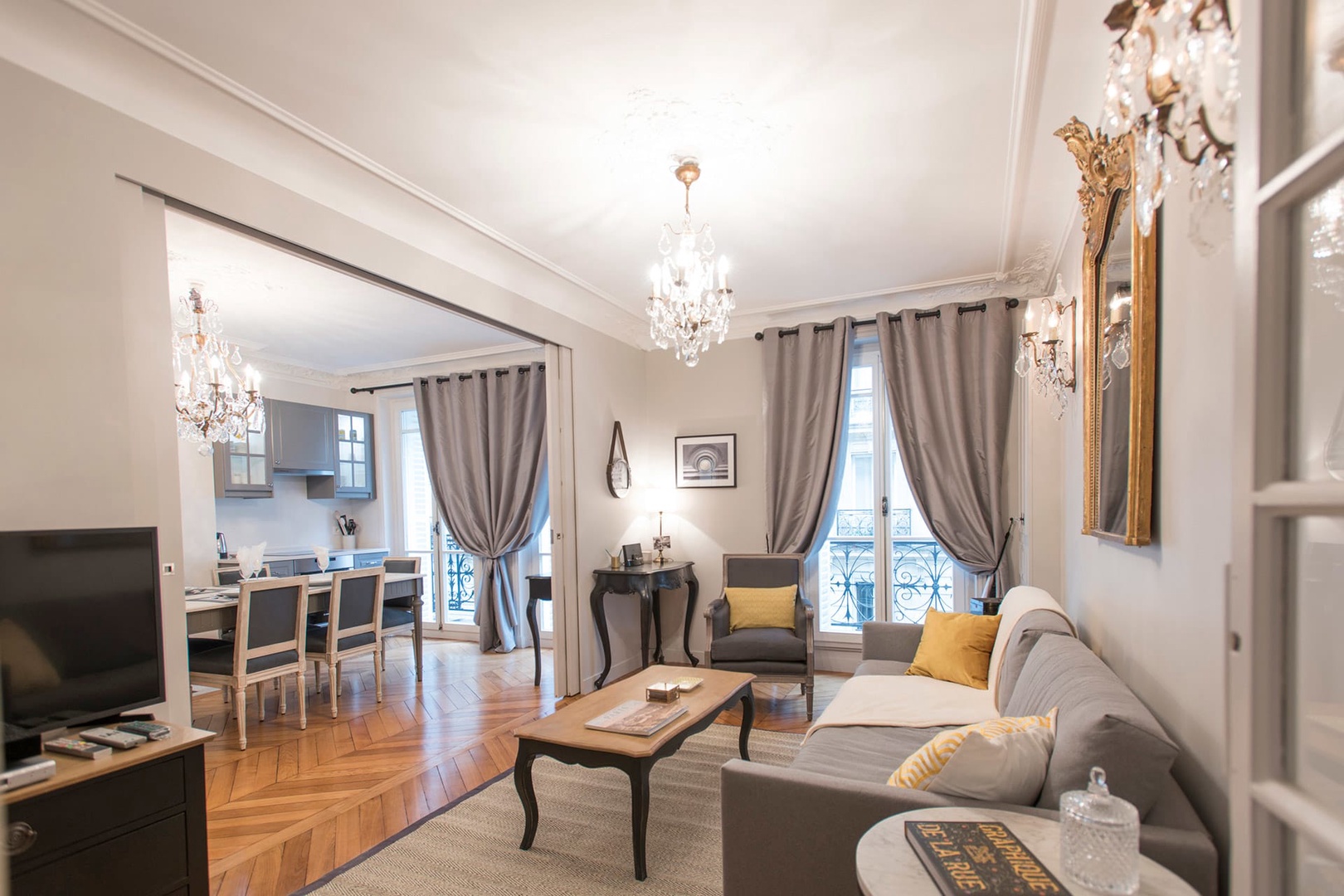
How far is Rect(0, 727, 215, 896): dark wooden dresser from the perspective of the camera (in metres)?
1.61

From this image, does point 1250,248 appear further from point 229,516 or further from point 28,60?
point 229,516

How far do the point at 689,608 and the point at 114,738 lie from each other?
12.5 ft

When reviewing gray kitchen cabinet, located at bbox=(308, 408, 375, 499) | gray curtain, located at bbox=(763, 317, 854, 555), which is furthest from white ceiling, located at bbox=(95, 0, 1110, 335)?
gray kitchen cabinet, located at bbox=(308, 408, 375, 499)

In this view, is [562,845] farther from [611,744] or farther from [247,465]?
[247,465]

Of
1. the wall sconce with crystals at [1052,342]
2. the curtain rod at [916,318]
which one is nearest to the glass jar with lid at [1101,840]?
the wall sconce with crystals at [1052,342]

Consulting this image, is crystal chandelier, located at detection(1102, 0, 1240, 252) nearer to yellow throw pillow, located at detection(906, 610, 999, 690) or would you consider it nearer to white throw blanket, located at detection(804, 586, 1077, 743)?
white throw blanket, located at detection(804, 586, 1077, 743)

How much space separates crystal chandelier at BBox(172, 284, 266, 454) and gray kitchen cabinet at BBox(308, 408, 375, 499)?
218 centimetres

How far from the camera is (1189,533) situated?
1569 millimetres

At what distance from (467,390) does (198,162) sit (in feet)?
12.9

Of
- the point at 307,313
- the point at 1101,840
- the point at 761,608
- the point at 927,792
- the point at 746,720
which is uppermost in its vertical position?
the point at 307,313

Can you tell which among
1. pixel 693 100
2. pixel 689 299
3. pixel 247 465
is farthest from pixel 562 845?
pixel 247 465

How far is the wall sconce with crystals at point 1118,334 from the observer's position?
1991 millimetres

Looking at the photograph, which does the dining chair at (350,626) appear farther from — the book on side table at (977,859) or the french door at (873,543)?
the book on side table at (977,859)

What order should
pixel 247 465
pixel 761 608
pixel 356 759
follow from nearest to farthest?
pixel 356 759 < pixel 761 608 < pixel 247 465
